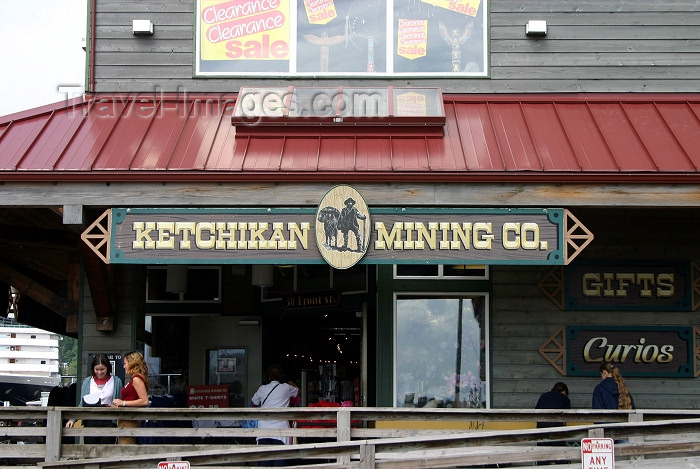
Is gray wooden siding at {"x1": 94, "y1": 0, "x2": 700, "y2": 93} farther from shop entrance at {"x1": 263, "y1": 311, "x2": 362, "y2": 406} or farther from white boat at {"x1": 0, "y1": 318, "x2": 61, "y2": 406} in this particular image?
white boat at {"x1": 0, "y1": 318, "x2": 61, "y2": 406}

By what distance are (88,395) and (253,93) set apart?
4.05m

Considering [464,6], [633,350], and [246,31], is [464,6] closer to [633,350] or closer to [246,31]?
[246,31]

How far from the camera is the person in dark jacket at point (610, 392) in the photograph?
1013cm

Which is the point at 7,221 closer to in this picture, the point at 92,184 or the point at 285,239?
the point at 92,184

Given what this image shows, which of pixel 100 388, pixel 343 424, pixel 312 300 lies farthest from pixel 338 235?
pixel 312 300

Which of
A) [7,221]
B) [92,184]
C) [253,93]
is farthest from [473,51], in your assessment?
[7,221]

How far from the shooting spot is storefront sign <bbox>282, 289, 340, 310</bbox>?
13.6 meters

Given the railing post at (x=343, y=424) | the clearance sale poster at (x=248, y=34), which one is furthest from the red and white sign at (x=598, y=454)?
the clearance sale poster at (x=248, y=34)

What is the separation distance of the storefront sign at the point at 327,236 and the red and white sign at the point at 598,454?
2.43 metres

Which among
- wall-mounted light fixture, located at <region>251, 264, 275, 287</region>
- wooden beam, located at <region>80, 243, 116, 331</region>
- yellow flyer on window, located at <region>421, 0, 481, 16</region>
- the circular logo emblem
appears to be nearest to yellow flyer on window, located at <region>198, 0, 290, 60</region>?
yellow flyer on window, located at <region>421, 0, 481, 16</region>

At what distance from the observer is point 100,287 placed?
11.8m

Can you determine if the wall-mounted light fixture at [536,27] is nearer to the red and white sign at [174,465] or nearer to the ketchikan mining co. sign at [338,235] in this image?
the ketchikan mining co. sign at [338,235]

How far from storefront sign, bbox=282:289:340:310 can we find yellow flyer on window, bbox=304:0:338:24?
3.79 m

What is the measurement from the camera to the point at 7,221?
12.3 metres
